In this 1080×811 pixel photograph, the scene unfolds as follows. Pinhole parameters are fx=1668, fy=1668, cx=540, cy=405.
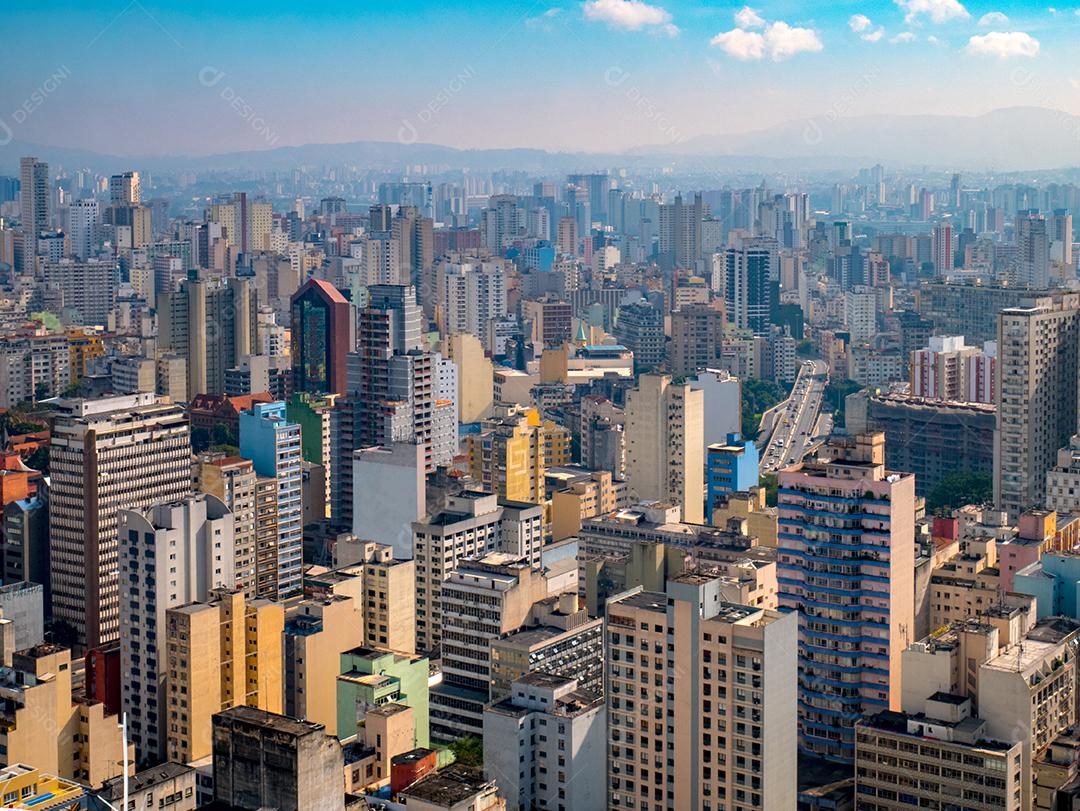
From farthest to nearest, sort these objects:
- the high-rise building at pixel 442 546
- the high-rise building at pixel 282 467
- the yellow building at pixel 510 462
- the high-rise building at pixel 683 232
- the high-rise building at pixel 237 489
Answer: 1. the high-rise building at pixel 683 232
2. the yellow building at pixel 510 462
3. the high-rise building at pixel 282 467
4. the high-rise building at pixel 237 489
5. the high-rise building at pixel 442 546

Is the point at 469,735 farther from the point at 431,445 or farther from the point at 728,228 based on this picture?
the point at 728,228

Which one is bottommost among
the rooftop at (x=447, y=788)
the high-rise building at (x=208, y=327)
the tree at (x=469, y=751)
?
the tree at (x=469, y=751)

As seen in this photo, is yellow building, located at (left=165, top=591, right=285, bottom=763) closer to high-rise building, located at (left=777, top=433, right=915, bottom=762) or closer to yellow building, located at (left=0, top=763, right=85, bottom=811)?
yellow building, located at (left=0, top=763, right=85, bottom=811)

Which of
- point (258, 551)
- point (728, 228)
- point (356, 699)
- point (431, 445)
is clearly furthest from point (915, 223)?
point (356, 699)

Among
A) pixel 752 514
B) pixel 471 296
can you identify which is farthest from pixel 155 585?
pixel 471 296

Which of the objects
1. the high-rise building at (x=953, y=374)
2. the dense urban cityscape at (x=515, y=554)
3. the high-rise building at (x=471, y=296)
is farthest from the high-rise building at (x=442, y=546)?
the high-rise building at (x=471, y=296)

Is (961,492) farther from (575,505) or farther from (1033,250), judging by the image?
(1033,250)

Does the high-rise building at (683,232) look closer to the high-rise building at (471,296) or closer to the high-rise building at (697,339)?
the high-rise building at (471,296)
